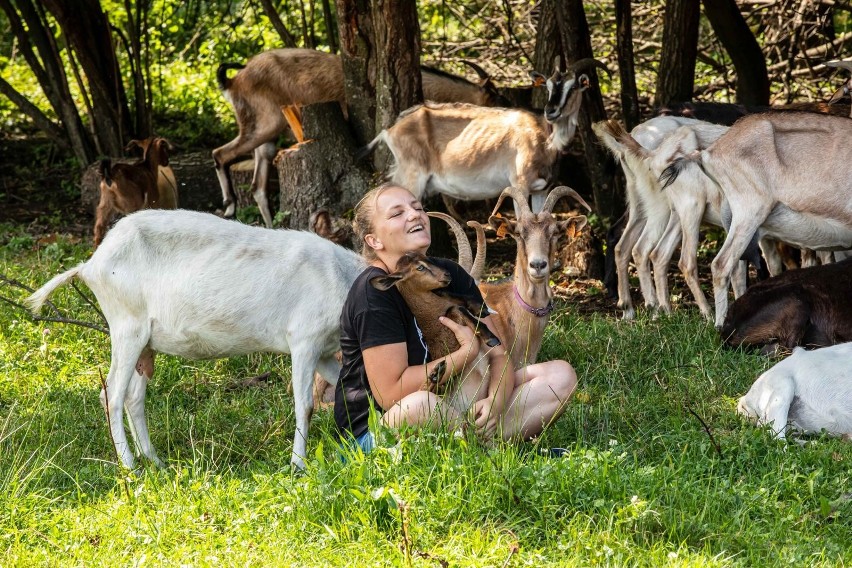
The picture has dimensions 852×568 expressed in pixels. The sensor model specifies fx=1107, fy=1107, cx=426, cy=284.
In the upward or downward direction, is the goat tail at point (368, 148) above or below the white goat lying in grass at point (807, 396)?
above

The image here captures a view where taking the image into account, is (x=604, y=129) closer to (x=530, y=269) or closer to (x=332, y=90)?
(x=530, y=269)

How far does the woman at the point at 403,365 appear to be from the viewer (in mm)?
4219

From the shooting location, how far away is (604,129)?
8.08 meters

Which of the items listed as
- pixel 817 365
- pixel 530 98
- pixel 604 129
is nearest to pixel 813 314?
pixel 817 365

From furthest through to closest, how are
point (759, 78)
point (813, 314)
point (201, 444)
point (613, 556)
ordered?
point (759, 78), point (813, 314), point (201, 444), point (613, 556)

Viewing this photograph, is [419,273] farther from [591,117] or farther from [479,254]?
[591,117]

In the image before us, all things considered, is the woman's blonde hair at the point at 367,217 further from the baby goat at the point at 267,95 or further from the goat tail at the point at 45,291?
the baby goat at the point at 267,95

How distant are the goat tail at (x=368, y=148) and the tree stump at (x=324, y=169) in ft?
0.26

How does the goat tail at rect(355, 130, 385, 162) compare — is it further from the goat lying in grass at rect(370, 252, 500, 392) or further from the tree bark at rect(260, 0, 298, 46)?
the goat lying in grass at rect(370, 252, 500, 392)

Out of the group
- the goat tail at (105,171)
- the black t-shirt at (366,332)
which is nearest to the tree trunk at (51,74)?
the goat tail at (105,171)

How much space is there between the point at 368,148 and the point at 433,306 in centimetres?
501

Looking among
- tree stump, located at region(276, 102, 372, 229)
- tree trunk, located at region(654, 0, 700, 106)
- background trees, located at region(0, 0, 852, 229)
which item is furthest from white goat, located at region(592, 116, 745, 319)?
tree stump, located at region(276, 102, 372, 229)

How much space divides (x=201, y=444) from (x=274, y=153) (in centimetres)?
638

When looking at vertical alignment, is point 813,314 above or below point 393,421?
below
